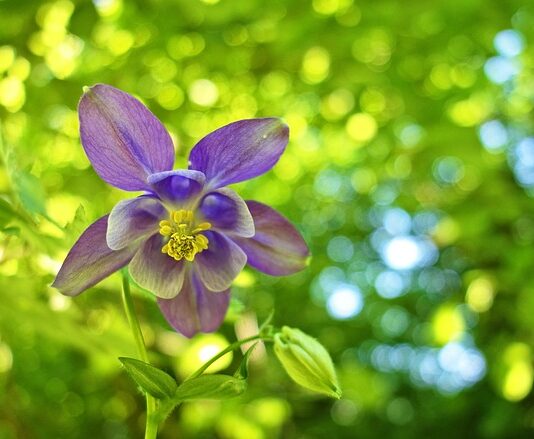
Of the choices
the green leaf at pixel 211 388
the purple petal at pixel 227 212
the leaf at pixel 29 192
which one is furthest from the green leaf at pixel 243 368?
the leaf at pixel 29 192

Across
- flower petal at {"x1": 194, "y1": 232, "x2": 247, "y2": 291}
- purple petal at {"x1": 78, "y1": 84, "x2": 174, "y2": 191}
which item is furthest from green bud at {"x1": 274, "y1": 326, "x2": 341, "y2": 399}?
purple petal at {"x1": 78, "y1": 84, "x2": 174, "y2": 191}

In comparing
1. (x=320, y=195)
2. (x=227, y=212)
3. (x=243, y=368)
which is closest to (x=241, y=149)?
(x=227, y=212)

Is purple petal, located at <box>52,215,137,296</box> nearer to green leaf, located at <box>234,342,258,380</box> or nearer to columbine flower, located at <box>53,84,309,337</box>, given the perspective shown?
columbine flower, located at <box>53,84,309,337</box>

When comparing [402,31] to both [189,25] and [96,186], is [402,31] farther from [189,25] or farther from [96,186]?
[96,186]

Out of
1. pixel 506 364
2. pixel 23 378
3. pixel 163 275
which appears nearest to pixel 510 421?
pixel 506 364

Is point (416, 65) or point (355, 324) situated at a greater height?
point (416, 65)

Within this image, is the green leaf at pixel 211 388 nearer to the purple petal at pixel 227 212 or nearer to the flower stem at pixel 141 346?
the flower stem at pixel 141 346

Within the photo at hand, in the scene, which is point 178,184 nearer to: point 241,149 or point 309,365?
point 241,149
